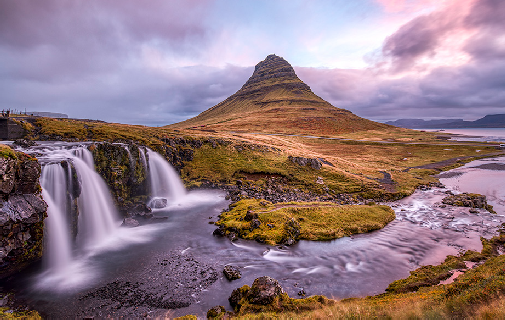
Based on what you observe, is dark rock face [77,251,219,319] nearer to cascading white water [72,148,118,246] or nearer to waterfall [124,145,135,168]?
cascading white water [72,148,118,246]

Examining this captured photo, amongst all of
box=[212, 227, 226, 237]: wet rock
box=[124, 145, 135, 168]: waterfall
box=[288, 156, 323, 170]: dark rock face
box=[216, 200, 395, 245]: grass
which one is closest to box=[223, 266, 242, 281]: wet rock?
box=[216, 200, 395, 245]: grass

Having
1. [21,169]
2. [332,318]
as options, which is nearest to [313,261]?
[332,318]

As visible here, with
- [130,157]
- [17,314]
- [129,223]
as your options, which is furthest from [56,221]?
[130,157]

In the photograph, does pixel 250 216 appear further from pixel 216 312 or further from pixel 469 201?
pixel 469 201

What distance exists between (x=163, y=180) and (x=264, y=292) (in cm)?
3341

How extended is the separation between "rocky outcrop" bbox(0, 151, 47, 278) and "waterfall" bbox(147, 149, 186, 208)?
60.5 feet

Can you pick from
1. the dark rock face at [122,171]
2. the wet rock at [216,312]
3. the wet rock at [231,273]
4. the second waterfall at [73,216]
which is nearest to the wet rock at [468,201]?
the wet rock at [231,273]

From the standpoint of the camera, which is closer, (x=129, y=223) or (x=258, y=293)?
(x=258, y=293)

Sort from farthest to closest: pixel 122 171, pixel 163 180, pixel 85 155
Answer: pixel 163 180, pixel 122 171, pixel 85 155

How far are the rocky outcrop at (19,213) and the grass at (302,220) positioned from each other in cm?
1755


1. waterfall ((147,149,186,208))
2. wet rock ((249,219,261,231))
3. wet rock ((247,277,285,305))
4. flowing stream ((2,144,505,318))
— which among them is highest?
waterfall ((147,149,186,208))

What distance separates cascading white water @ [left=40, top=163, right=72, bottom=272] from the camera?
70.7ft

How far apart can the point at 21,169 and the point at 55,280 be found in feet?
32.0

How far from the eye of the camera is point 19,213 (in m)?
18.2
